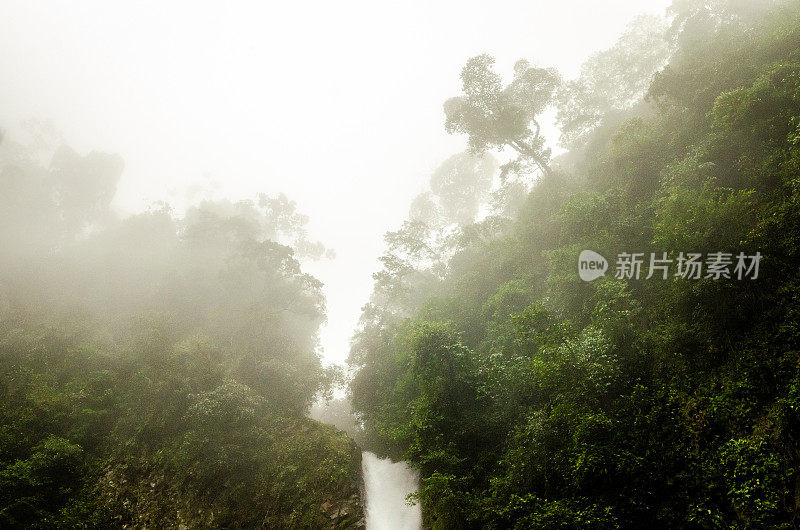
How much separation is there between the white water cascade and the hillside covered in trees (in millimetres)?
1293

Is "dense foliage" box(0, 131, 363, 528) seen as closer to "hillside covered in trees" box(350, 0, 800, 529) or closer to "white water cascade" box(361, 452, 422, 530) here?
"white water cascade" box(361, 452, 422, 530)

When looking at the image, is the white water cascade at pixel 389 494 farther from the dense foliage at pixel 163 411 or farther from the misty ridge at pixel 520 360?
the dense foliage at pixel 163 411

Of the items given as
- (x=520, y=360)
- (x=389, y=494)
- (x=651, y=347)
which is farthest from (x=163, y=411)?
(x=651, y=347)

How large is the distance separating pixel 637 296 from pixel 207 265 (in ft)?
131

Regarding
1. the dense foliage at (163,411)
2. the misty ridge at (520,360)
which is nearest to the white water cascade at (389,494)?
the misty ridge at (520,360)

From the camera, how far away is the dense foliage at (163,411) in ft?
41.9

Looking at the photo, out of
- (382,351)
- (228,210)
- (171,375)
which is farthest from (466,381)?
(228,210)

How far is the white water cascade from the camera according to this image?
14.2 metres

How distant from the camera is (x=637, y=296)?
1078cm

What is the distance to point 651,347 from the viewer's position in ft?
29.1

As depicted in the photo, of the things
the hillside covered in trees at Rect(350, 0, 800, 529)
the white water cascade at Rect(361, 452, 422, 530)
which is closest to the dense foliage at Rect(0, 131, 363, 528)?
the white water cascade at Rect(361, 452, 422, 530)

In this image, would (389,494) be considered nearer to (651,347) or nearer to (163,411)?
(163,411)

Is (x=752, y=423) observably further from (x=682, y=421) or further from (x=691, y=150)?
(x=691, y=150)

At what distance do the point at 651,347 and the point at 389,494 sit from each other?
14756 mm
